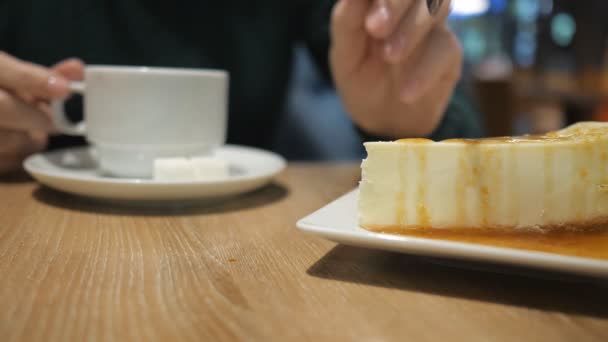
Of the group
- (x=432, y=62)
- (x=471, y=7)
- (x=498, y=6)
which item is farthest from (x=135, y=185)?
(x=471, y=7)

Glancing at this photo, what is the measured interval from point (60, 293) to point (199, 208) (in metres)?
0.31

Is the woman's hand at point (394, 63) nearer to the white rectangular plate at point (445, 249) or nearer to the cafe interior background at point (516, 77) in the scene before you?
the white rectangular plate at point (445, 249)

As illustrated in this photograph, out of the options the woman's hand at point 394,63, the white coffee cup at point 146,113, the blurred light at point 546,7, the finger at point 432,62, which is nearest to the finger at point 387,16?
the woman's hand at point 394,63

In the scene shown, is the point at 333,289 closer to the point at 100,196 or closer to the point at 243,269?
the point at 243,269

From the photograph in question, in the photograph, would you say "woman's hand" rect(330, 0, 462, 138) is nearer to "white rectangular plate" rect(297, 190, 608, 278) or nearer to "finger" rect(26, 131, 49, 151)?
"white rectangular plate" rect(297, 190, 608, 278)

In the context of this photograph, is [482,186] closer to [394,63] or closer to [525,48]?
[394,63]

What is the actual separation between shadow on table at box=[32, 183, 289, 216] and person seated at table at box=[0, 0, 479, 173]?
6.7 inches

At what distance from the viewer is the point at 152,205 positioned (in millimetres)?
715

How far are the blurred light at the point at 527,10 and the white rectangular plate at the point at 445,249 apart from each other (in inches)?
190

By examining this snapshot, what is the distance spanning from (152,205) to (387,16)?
433 millimetres

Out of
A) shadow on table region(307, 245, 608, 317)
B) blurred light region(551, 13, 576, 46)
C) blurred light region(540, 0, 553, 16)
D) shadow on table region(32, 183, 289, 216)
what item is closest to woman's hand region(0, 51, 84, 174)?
shadow on table region(32, 183, 289, 216)

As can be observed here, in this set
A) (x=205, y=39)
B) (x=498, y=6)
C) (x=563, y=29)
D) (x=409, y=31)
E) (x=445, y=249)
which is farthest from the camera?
(x=498, y=6)

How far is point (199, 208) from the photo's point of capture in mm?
729

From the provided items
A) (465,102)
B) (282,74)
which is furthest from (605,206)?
(282,74)
